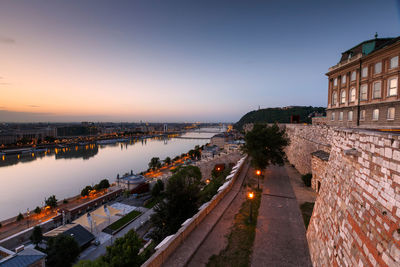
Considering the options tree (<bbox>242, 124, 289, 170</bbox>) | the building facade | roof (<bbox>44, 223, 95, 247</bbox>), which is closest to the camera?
the building facade

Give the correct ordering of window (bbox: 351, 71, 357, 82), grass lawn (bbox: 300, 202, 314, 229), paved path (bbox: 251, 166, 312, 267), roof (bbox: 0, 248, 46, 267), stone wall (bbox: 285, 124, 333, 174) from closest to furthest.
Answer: paved path (bbox: 251, 166, 312, 267) → grass lawn (bbox: 300, 202, 314, 229) → roof (bbox: 0, 248, 46, 267) → stone wall (bbox: 285, 124, 333, 174) → window (bbox: 351, 71, 357, 82)

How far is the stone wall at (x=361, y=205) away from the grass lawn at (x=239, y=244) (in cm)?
212

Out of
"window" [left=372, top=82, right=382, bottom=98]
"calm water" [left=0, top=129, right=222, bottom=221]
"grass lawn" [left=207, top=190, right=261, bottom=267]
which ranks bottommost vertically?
"calm water" [left=0, top=129, right=222, bottom=221]

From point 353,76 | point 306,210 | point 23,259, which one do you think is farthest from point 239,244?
point 353,76

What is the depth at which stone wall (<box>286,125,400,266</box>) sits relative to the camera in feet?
8.93

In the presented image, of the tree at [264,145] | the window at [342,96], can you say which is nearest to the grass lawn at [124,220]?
the tree at [264,145]

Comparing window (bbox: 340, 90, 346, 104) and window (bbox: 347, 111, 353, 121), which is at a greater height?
window (bbox: 340, 90, 346, 104)

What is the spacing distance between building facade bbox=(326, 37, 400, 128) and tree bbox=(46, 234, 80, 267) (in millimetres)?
21953

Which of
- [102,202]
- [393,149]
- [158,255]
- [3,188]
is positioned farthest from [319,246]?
[3,188]

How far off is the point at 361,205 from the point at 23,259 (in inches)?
625

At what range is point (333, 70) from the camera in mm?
20547

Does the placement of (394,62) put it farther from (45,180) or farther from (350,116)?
(45,180)

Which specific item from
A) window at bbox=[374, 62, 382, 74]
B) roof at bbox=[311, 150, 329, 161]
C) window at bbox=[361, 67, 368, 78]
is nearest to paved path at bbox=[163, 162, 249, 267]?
roof at bbox=[311, 150, 329, 161]

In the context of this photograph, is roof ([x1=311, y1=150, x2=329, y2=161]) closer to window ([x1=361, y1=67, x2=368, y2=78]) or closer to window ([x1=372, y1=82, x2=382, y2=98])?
window ([x1=372, y1=82, x2=382, y2=98])
